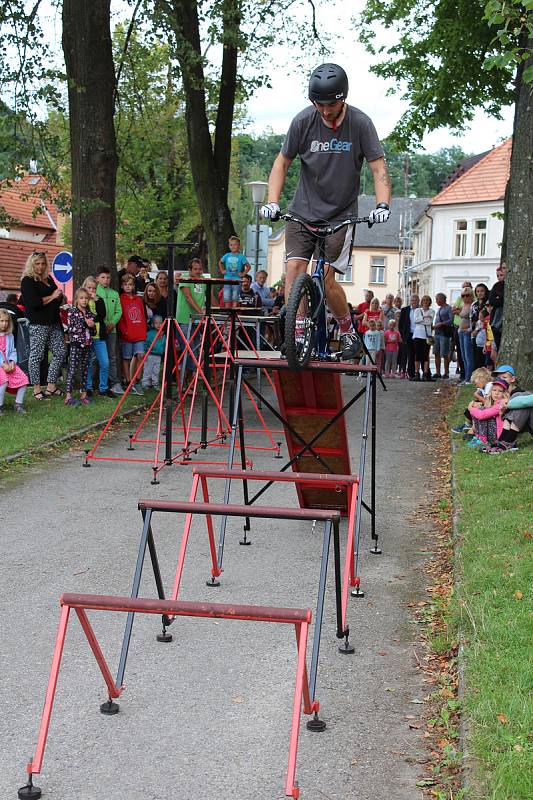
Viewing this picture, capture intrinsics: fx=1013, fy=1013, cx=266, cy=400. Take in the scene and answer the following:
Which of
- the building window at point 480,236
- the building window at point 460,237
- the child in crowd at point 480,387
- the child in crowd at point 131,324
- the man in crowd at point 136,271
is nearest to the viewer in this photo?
the child in crowd at point 480,387

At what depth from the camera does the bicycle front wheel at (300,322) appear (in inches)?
276

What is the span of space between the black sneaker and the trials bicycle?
100 mm

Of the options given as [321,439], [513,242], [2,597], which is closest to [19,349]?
[513,242]

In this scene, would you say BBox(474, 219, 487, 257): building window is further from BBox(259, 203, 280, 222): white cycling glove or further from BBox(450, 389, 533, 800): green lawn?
BBox(259, 203, 280, 222): white cycling glove

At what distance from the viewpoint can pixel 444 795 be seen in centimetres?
389

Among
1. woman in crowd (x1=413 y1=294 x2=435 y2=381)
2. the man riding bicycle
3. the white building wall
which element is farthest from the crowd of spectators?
the white building wall

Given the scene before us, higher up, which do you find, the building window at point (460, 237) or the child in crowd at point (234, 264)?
the building window at point (460, 237)

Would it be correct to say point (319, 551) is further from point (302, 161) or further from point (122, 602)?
point (122, 602)

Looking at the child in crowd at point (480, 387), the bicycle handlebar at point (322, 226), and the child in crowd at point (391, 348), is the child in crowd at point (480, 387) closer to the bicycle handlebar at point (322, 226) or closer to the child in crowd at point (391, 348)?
the bicycle handlebar at point (322, 226)

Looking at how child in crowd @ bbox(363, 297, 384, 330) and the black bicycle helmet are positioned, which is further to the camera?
child in crowd @ bbox(363, 297, 384, 330)

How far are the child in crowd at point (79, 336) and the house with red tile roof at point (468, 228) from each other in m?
51.1

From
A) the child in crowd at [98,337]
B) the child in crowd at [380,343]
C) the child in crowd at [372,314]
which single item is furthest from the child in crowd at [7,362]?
the child in crowd at [372,314]

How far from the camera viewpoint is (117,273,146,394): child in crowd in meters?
16.5

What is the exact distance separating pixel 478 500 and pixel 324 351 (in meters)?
2.17
